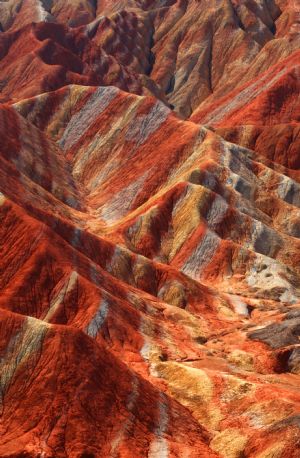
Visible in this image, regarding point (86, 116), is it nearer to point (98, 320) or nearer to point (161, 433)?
point (98, 320)

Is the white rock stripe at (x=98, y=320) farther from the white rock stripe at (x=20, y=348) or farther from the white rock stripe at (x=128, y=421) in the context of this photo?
the white rock stripe at (x=128, y=421)

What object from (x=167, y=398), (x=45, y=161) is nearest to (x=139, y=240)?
(x=45, y=161)

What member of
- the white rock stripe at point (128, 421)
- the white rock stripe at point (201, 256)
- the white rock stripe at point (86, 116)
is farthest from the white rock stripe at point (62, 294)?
the white rock stripe at point (86, 116)

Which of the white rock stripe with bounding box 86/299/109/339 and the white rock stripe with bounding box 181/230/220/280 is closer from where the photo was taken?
the white rock stripe with bounding box 86/299/109/339

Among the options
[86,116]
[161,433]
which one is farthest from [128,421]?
[86,116]

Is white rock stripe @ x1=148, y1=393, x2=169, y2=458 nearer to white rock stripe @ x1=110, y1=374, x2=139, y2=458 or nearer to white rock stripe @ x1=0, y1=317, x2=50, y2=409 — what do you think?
white rock stripe @ x1=110, y1=374, x2=139, y2=458

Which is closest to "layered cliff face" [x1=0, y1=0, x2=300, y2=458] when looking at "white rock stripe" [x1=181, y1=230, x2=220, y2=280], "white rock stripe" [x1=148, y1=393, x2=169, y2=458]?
"white rock stripe" [x1=148, y1=393, x2=169, y2=458]

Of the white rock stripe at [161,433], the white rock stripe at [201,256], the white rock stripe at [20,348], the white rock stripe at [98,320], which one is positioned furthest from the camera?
the white rock stripe at [201,256]

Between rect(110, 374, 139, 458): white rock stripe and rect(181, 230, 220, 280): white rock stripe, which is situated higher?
rect(110, 374, 139, 458): white rock stripe
